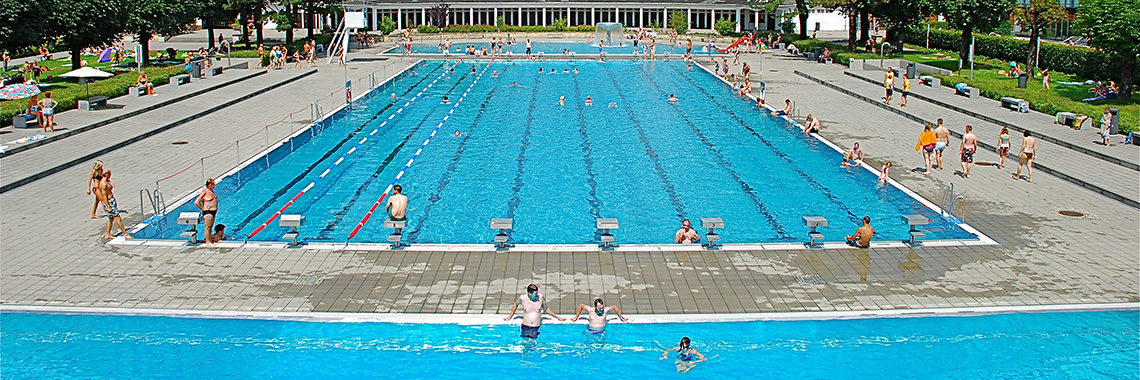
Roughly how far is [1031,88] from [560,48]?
3882 cm

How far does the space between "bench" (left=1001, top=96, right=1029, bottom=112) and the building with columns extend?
5963 cm

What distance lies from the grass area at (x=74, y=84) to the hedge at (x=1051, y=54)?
32.5 m

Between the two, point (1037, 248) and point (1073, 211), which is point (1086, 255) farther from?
point (1073, 211)

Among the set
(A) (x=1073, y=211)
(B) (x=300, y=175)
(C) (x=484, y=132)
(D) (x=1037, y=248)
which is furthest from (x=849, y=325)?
(C) (x=484, y=132)

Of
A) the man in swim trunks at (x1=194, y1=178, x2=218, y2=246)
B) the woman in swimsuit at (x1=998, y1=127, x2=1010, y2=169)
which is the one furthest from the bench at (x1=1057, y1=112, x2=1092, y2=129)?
the man in swim trunks at (x1=194, y1=178, x2=218, y2=246)

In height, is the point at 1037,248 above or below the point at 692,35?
below

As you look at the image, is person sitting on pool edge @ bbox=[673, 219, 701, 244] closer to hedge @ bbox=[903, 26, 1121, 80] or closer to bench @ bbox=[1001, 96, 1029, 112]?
bench @ bbox=[1001, 96, 1029, 112]

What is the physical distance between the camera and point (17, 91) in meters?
25.2

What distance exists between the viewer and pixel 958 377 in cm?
1079

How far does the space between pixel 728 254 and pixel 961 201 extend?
4.96 meters

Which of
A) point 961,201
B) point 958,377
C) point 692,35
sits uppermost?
point 692,35

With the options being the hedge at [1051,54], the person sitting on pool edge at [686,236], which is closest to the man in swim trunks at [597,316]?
the person sitting on pool edge at [686,236]

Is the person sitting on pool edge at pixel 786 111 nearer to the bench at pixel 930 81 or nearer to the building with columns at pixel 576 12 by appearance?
the bench at pixel 930 81

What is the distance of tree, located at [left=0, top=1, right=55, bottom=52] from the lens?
1276 inches
